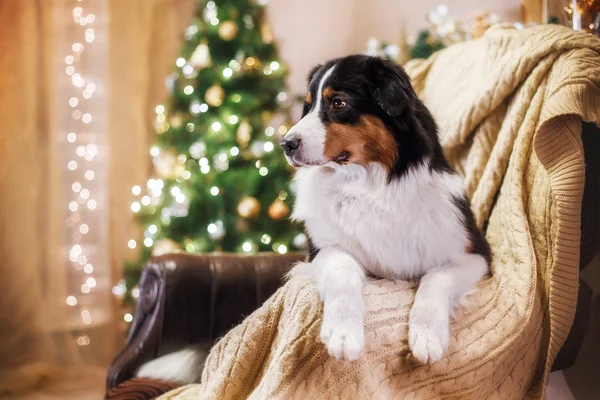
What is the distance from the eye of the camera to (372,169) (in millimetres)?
1404

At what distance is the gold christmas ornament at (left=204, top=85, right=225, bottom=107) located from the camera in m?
3.09

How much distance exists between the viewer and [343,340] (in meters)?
Answer: 1.02

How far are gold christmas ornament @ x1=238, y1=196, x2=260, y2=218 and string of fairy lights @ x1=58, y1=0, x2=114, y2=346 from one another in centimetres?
97

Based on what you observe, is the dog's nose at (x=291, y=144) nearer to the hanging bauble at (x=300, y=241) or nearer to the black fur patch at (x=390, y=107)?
the black fur patch at (x=390, y=107)

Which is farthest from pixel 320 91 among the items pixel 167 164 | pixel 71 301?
pixel 71 301

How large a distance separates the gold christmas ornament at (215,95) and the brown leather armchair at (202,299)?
1464 millimetres

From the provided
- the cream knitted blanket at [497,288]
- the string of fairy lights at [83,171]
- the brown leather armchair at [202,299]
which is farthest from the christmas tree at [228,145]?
the cream knitted blanket at [497,288]

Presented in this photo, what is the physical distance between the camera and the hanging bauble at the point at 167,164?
3.23 metres

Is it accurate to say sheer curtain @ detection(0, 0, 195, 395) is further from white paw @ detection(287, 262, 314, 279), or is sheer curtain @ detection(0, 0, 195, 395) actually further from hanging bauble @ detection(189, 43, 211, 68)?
white paw @ detection(287, 262, 314, 279)

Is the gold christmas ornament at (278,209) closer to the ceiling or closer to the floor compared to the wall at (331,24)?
closer to the floor

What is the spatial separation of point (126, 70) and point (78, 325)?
165cm

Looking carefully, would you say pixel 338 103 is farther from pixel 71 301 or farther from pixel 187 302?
pixel 71 301

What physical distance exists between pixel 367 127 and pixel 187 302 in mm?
768

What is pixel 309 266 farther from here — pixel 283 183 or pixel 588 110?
pixel 283 183
